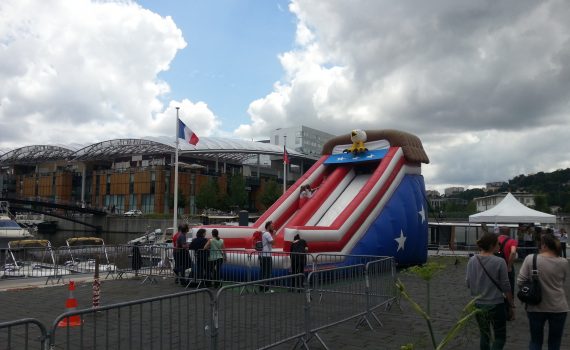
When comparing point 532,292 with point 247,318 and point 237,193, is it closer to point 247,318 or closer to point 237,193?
point 247,318

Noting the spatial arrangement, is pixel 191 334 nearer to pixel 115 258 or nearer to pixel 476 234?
pixel 115 258

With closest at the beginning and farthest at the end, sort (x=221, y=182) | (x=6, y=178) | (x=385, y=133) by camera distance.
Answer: (x=385, y=133), (x=221, y=182), (x=6, y=178)

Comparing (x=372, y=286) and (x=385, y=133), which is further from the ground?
(x=385, y=133)

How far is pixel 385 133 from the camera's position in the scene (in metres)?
17.3

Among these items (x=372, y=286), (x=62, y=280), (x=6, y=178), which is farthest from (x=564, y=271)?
(x=6, y=178)

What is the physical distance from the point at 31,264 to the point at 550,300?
14912 mm

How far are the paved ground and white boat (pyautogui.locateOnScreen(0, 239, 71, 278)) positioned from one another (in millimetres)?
2133

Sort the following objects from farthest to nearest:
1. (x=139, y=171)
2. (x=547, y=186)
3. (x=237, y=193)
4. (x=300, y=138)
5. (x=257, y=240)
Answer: (x=300, y=138) < (x=547, y=186) < (x=139, y=171) < (x=237, y=193) < (x=257, y=240)

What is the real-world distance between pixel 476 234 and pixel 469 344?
24.2m

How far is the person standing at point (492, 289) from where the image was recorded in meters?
5.61

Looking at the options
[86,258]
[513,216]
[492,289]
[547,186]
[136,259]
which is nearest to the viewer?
[492,289]

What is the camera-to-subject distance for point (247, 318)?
6250mm

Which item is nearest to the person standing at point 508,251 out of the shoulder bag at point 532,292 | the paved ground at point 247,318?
the paved ground at point 247,318

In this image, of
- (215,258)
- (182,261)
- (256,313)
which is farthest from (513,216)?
(256,313)
